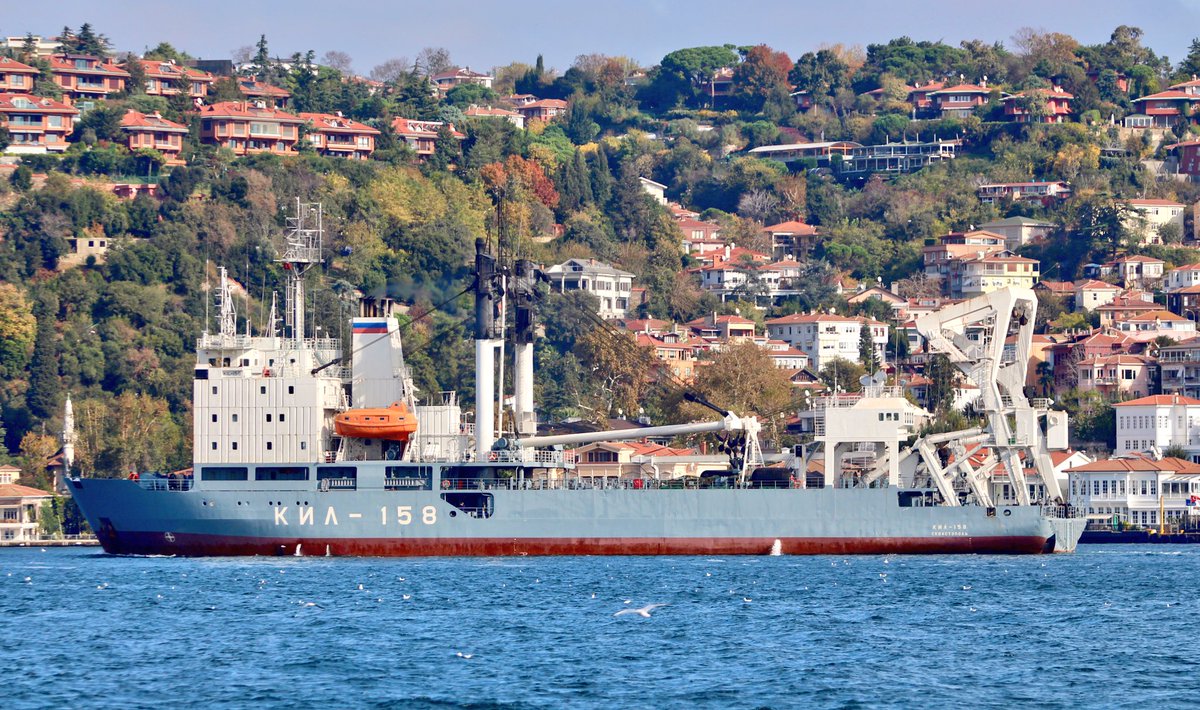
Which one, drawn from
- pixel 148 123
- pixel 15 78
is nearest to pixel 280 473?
pixel 148 123

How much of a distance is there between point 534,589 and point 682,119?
119320 millimetres

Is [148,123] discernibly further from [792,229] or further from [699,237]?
[792,229]

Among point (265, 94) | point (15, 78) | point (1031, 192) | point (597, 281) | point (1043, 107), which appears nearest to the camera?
point (597, 281)

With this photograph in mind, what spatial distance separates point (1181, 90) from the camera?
14700 cm

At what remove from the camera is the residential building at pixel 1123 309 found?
110625 mm

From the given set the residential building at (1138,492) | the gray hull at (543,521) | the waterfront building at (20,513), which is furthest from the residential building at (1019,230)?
the gray hull at (543,521)

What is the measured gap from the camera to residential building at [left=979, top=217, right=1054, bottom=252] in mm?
128375

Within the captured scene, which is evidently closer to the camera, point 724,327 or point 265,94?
point 724,327

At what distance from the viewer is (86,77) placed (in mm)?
134750

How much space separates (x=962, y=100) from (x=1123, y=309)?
4412 centimetres

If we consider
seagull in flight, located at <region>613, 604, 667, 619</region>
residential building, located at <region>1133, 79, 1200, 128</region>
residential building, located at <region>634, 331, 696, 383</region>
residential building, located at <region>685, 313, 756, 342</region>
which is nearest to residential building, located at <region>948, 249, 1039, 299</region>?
residential building, located at <region>685, 313, 756, 342</region>

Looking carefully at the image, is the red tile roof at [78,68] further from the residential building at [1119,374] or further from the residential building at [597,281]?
the residential building at [1119,374]

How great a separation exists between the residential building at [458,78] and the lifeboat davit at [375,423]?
119826mm

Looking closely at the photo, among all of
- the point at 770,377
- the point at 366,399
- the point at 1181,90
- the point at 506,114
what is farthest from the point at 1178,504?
the point at 506,114
